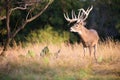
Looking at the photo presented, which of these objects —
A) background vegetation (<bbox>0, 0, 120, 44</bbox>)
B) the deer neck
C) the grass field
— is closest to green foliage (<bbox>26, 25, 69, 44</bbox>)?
background vegetation (<bbox>0, 0, 120, 44</bbox>)

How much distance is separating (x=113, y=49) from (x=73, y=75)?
5.51m

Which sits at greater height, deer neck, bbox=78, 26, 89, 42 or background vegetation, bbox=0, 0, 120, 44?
deer neck, bbox=78, 26, 89, 42

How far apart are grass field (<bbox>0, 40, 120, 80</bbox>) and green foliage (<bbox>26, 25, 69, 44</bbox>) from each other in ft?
25.3

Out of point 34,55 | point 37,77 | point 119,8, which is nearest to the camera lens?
point 37,77

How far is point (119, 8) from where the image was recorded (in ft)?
77.0

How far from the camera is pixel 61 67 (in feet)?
44.1

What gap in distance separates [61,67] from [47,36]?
446 inches

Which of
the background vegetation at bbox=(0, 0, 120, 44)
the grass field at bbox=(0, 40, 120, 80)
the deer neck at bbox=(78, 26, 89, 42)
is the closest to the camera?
the grass field at bbox=(0, 40, 120, 80)

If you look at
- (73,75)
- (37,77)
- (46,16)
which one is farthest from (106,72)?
(46,16)

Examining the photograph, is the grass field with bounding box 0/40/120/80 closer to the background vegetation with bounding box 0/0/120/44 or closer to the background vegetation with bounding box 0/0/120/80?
the background vegetation with bounding box 0/0/120/80

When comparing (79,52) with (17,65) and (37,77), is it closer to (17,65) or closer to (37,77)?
(17,65)

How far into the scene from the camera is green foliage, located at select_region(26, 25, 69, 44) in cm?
2442

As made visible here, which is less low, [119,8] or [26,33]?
[119,8]

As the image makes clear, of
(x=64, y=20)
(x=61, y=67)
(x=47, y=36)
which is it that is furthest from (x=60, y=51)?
(x=64, y=20)
